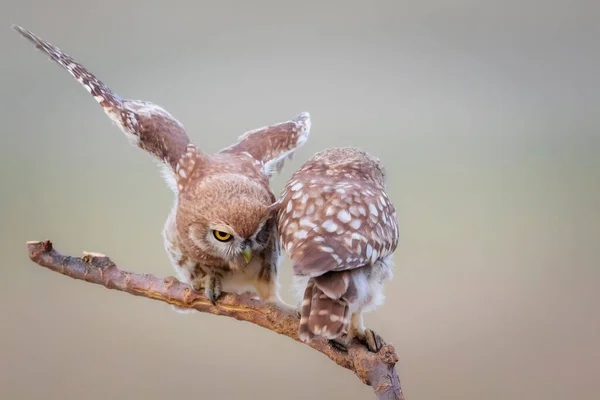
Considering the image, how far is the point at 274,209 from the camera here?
6.64 feet

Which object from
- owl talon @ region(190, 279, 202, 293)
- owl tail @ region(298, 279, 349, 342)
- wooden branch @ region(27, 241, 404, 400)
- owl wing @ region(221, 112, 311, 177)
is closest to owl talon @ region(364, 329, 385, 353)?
wooden branch @ region(27, 241, 404, 400)

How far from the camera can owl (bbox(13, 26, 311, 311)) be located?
201 centimetres

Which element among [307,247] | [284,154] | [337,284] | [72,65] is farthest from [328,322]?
[72,65]

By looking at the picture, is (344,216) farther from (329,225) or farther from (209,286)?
(209,286)

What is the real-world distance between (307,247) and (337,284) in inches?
5.1

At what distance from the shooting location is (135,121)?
247cm

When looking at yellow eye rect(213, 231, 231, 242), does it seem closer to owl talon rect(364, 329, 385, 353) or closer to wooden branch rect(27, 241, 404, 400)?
wooden branch rect(27, 241, 404, 400)

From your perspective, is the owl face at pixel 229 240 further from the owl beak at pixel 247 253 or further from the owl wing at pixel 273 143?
the owl wing at pixel 273 143

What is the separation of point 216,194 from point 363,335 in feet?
2.12

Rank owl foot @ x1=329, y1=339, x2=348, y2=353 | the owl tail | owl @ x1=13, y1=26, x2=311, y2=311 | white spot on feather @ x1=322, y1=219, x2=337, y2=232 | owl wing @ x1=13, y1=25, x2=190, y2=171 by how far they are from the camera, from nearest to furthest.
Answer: the owl tail
white spot on feather @ x1=322, y1=219, x2=337, y2=232
owl foot @ x1=329, y1=339, x2=348, y2=353
owl @ x1=13, y1=26, x2=311, y2=311
owl wing @ x1=13, y1=25, x2=190, y2=171

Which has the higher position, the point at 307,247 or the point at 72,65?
the point at 72,65

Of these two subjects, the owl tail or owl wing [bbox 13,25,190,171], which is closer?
the owl tail

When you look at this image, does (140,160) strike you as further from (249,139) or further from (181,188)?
(181,188)

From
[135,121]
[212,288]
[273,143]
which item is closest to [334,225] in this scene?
[212,288]
